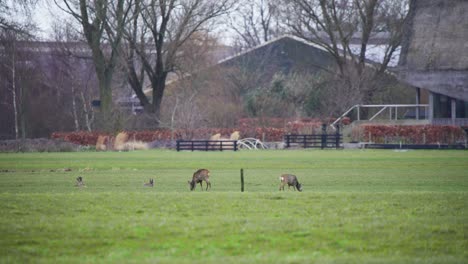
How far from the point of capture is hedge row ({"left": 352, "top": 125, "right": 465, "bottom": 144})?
58.8 meters

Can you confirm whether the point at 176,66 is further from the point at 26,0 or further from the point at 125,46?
the point at 26,0

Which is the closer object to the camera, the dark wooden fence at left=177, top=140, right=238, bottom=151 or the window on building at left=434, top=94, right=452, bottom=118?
the dark wooden fence at left=177, top=140, right=238, bottom=151

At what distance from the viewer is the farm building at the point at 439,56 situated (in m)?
65.5

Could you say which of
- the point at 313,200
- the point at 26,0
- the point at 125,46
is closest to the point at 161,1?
the point at 125,46

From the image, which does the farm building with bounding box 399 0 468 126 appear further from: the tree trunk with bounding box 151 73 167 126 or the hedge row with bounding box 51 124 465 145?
the tree trunk with bounding box 151 73 167 126

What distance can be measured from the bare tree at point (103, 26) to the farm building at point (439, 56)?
21989 millimetres

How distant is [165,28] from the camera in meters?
71.3

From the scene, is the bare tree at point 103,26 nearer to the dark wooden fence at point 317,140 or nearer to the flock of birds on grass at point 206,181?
the dark wooden fence at point 317,140

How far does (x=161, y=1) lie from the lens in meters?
69.1

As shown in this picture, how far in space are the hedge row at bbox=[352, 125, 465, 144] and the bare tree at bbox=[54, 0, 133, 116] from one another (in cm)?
1955

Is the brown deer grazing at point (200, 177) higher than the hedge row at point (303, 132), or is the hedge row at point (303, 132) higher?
the hedge row at point (303, 132)

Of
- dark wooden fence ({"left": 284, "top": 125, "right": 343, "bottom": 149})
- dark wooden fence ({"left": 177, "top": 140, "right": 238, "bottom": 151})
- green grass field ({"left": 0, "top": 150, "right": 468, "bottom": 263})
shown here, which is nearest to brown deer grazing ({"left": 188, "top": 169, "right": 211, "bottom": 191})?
green grass field ({"left": 0, "top": 150, "right": 468, "bottom": 263})

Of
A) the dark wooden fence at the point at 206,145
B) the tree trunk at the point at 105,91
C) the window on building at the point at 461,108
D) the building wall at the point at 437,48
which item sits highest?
the building wall at the point at 437,48

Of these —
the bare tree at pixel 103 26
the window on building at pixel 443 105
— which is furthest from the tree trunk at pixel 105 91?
the window on building at pixel 443 105
